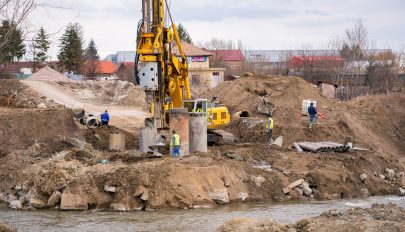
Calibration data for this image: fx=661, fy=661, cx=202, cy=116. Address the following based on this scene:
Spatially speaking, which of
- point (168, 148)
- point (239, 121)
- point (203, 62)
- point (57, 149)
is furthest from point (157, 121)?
point (203, 62)

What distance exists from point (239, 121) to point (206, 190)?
1315cm

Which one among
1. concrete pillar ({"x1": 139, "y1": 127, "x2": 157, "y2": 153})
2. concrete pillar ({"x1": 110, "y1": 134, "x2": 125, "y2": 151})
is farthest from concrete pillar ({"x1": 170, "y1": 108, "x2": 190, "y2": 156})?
concrete pillar ({"x1": 110, "y1": 134, "x2": 125, "y2": 151})

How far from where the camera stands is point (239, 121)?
3453 centimetres

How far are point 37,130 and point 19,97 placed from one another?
13668 millimetres

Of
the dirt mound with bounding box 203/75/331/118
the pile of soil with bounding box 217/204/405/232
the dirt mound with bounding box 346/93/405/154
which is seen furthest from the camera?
the dirt mound with bounding box 203/75/331/118

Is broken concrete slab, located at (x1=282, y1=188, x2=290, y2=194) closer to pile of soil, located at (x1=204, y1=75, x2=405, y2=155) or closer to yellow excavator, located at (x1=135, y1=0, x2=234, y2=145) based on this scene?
yellow excavator, located at (x1=135, y1=0, x2=234, y2=145)

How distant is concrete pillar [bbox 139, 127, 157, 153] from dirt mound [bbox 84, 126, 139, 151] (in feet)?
10.2

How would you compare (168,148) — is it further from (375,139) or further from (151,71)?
(375,139)

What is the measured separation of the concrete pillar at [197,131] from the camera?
25469 millimetres

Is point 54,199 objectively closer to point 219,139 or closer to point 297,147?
point 219,139

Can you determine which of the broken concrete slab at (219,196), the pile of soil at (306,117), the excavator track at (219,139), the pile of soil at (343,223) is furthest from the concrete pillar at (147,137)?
the pile of soil at (343,223)

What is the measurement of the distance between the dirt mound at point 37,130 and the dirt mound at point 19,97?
425 inches

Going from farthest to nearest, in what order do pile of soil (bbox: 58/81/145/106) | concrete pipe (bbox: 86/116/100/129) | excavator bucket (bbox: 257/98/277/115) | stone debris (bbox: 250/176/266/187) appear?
pile of soil (bbox: 58/81/145/106) → excavator bucket (bbox: 257/98/277/115) → concrete pipe (bbox: 86/116/100/129) → stone debris (bbox: 250/176/266/187)

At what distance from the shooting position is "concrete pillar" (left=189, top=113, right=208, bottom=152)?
25469 mm
